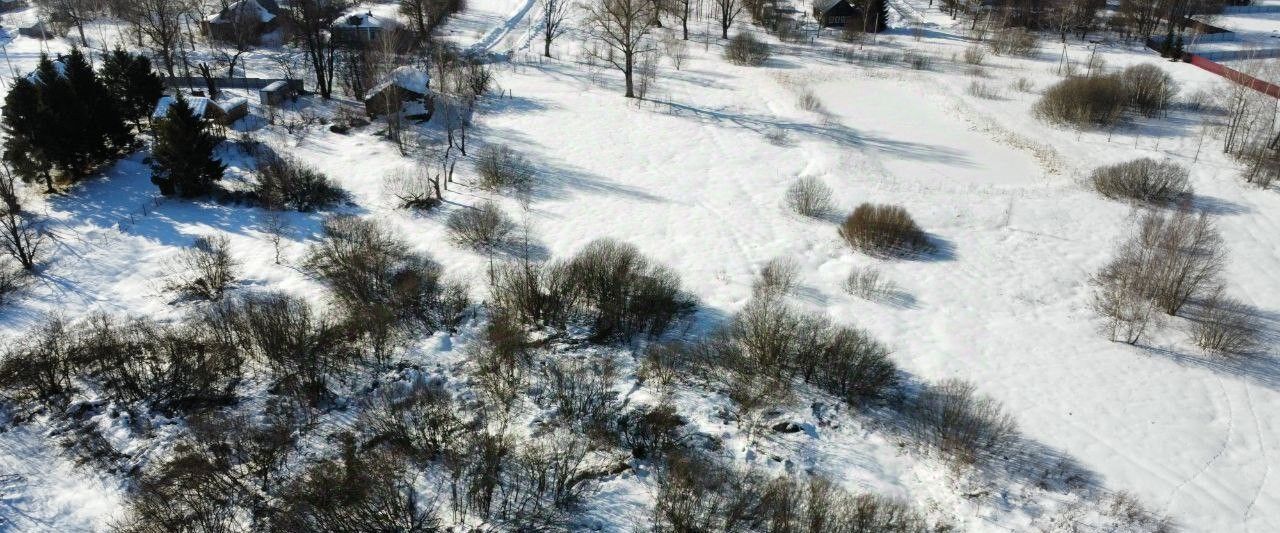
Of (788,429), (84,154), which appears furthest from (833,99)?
(84,154)

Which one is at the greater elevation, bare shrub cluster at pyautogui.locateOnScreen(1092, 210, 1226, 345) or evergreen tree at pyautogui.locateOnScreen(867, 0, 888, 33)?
evergreen tree at pyautogui.locateOnScreen(867, 0, 888, 33)

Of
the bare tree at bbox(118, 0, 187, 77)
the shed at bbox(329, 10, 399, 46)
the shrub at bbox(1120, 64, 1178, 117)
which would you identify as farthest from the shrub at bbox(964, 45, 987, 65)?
the bare tree at bbox(118, 0, 187, 77)

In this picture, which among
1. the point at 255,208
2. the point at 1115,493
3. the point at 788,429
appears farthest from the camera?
the point at 255,208

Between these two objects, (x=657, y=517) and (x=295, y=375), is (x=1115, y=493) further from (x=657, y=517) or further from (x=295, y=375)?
(x=295, y=375)

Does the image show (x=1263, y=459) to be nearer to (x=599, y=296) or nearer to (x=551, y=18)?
(x=599, y=296)

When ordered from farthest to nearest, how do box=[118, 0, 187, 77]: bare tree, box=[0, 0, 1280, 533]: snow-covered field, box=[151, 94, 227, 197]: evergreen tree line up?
box=[118, 0, 187, 77]: bare tree, box=[151, 94, 227, 197]: evergreen tree, box=[0, 0, 1280, 533]: snow-covered field

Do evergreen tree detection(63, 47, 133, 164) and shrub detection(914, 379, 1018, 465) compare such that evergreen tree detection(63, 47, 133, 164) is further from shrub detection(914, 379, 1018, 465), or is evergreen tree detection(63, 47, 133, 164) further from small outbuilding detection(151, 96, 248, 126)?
shrub detection(914, 379, 1018, 465)
